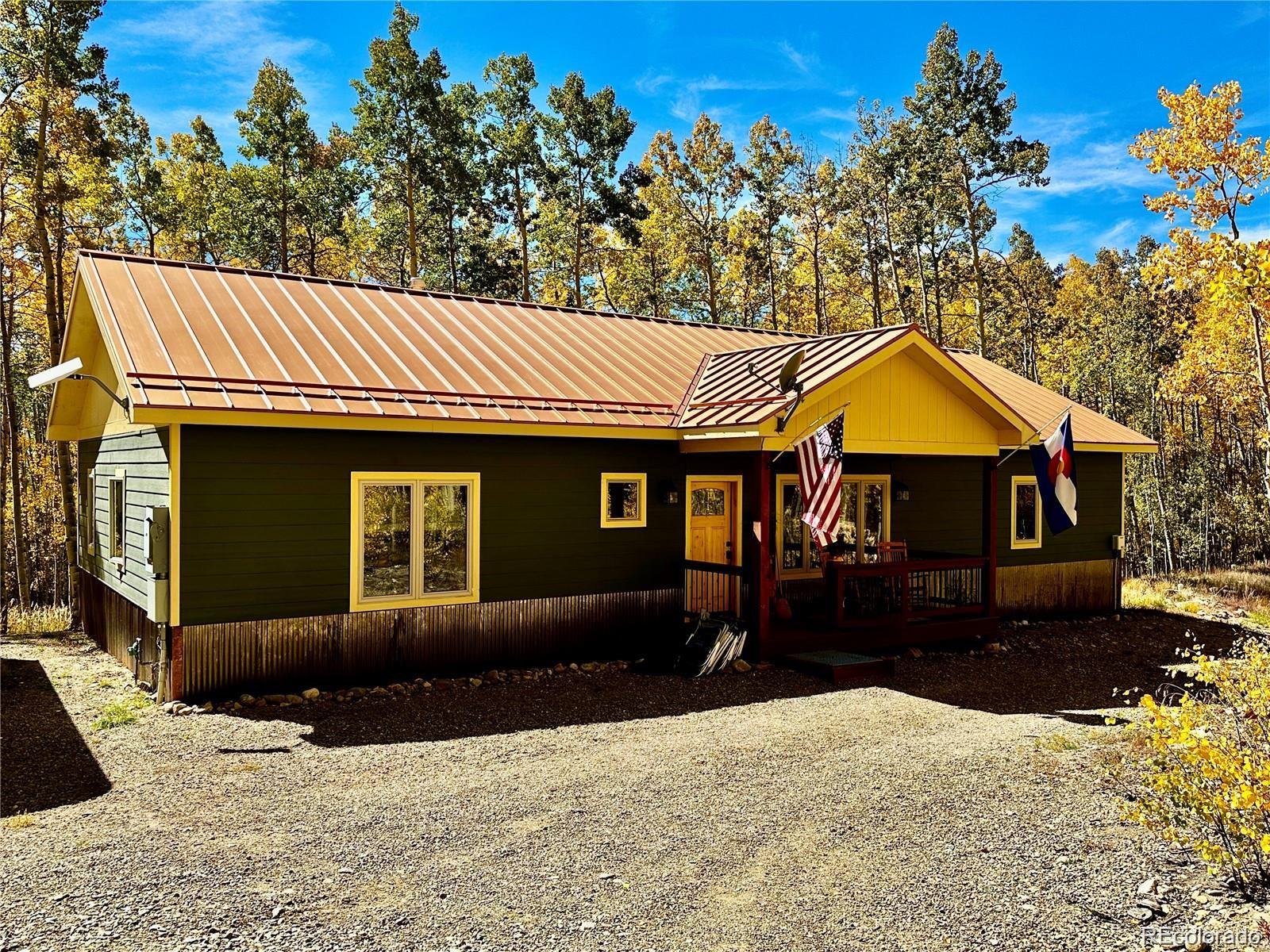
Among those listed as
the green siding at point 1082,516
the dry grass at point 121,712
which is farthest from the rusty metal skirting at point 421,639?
the green siding at point 1082,516

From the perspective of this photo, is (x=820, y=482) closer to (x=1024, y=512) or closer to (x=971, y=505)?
(x=971, y=505)

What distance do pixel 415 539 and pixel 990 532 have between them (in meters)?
7.68

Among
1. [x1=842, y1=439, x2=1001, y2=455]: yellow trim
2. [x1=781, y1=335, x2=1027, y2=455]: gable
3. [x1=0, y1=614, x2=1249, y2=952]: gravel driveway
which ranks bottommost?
[x1=0, y1=614, x2=1249, y2=952]: gravel driveway

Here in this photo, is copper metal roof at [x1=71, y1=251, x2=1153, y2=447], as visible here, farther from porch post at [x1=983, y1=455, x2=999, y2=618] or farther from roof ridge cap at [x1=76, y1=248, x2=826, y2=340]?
porch post at [x1=983, y1=455, x2=999, y2=618]

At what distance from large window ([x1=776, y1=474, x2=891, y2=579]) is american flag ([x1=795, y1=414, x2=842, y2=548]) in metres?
2.59

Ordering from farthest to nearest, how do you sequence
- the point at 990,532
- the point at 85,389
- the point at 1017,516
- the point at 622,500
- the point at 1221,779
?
the point at 1017,516
the point at 85,389
the point at 990,532
the point at 622,500
the point at 1221,779

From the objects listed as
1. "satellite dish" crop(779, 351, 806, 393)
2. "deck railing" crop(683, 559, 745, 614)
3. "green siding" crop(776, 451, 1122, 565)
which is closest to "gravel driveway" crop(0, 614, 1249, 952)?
"deck railing" crop(683, 559, 745, 614)

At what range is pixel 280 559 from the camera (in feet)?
28.9

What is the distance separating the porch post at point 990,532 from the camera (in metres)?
12.0

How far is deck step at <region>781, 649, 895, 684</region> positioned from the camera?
9820mm

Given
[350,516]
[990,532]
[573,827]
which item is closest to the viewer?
[573,827]

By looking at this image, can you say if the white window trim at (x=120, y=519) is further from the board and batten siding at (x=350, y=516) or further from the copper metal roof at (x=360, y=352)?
the board and batten siding at (x=350, y=516)

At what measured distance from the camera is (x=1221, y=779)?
14.5ft

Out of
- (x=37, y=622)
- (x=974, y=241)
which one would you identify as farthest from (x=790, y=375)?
(x=974, y=241)
